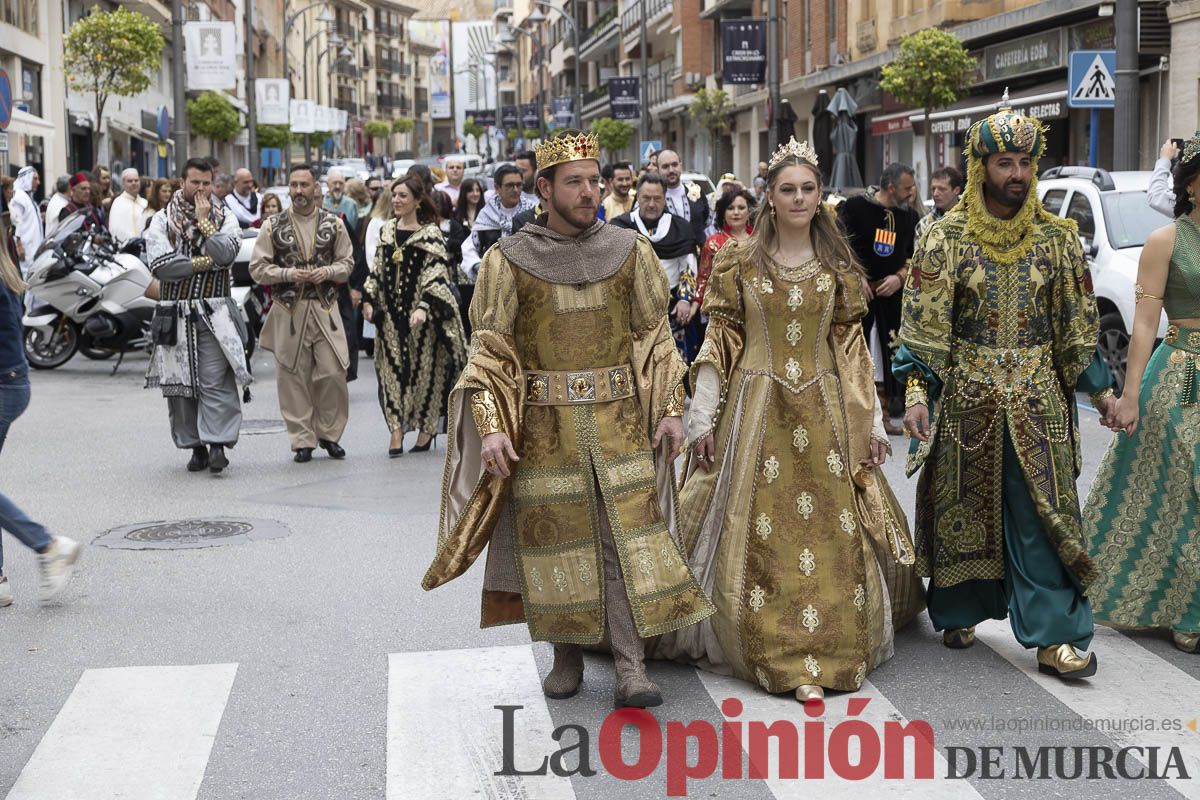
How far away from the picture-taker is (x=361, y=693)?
577 centimetres

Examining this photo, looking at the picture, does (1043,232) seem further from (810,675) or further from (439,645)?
(439,645)

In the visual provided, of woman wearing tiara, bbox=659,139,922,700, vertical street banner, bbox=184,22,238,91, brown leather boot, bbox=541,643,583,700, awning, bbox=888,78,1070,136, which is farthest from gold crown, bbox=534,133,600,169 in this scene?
vertical street banner, bbox=184,22,238,91

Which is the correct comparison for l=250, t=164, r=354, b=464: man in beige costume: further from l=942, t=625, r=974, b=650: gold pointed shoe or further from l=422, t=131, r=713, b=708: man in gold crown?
l=942, t=625, r=974, b=650: gold pointed shoe

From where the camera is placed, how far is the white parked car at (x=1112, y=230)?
13281 mm

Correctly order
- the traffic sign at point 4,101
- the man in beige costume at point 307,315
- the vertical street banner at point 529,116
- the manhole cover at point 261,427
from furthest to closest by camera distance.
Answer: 1. the vertical street banner at point 529,116
2. the traffic sign at point 4,101
3. the manhole cover at point 261,427
4. the man in beige costume at point 307,315

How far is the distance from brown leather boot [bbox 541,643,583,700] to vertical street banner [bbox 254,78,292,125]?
44110 millimetres

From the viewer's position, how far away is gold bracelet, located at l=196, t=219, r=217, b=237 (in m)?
10.7

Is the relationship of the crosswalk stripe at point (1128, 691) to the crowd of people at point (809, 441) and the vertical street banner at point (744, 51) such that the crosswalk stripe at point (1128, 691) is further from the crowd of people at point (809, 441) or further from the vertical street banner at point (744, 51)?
the vertical street banner at point (744, 51)

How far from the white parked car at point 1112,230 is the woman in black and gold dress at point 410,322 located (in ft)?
16.6

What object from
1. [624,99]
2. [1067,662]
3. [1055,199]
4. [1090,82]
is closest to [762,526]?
[1067,662]

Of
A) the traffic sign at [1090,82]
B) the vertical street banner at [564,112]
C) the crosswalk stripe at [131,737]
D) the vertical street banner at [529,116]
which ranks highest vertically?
the vertical street banner at [529,116]

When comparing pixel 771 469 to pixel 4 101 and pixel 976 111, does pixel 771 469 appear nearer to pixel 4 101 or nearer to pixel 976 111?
pixel 4 101

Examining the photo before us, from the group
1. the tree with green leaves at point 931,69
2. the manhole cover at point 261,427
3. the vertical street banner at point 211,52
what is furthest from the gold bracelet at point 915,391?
the vertical street banner at point 211,52

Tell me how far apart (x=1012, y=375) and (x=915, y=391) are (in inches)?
13.2
